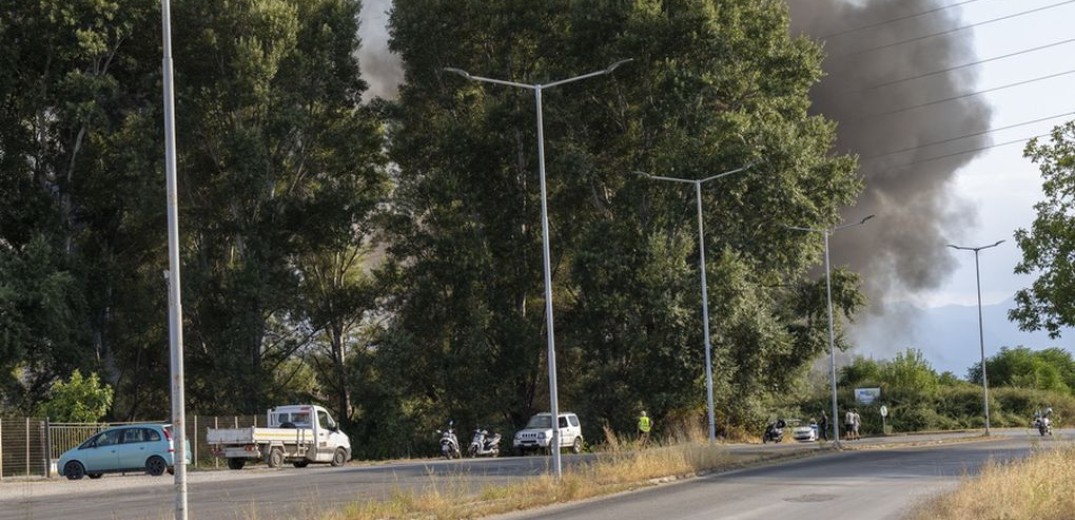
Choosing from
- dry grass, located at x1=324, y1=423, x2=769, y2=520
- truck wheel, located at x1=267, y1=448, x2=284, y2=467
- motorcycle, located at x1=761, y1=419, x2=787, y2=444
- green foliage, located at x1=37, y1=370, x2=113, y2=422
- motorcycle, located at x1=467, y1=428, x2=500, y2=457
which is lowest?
motorcycle, located at x1=761, y1=419, x2=787, y2=444

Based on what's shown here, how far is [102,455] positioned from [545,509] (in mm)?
21033

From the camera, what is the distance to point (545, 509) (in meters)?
22.0

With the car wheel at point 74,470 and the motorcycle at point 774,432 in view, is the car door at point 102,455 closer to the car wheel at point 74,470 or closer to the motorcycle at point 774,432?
the car wheel at point 74,470

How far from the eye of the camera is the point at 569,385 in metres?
62.7

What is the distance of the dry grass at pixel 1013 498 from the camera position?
1574cm

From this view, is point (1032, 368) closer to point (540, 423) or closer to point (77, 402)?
point (540, 423)

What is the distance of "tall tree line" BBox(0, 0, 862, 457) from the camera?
52.9 meters

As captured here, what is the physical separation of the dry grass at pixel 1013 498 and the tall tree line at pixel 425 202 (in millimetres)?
33212

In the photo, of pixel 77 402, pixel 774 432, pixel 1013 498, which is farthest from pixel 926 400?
pixel 1013 498

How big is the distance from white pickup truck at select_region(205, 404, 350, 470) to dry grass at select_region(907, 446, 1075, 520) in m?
26.3

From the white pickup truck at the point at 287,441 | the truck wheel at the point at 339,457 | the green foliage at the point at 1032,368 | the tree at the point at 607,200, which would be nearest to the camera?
the white pickup truck at the point at 287,441

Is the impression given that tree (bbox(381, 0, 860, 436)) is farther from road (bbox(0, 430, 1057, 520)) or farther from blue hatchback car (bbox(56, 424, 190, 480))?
blue hatchback car (bbox(56, 424, 190, 480))

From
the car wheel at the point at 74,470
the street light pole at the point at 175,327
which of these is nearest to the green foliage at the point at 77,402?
the car wheel at the point at 74,470

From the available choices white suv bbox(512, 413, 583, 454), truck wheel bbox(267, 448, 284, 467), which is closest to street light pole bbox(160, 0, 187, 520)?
truck wheel bbox(267, 448, 284, 467)
